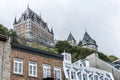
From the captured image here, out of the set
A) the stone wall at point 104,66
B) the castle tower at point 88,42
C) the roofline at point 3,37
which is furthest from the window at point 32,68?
the castle tower at point 88,42

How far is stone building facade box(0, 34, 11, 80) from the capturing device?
2953cm

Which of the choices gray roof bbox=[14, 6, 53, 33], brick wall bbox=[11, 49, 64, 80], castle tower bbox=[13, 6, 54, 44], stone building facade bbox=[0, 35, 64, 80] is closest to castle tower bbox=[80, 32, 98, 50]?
castle tower bbox=[13, 6, 54, 44]

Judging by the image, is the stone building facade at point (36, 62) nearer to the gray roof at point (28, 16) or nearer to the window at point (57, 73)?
the window at point (57, 73)

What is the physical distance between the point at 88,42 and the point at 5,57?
149302mm

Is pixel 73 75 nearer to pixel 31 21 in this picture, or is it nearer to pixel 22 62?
pixel 22 62

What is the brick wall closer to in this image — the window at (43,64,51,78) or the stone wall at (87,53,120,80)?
the window at (43,64,51,78)

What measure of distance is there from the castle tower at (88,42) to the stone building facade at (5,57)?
471 ft

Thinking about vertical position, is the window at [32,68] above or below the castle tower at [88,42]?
below

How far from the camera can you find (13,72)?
99.8 ft

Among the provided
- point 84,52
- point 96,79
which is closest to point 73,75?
point 96,79

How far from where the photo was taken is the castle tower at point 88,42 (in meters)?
175

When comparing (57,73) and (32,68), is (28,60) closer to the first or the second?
(32,68)

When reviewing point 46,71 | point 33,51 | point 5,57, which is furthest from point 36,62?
point 5,57

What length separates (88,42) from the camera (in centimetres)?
17788
